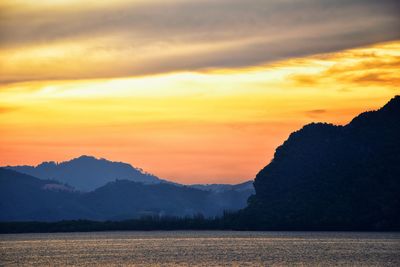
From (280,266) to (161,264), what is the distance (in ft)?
81.5

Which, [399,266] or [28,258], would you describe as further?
[28,258]

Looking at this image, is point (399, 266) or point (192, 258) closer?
point (399, 266)

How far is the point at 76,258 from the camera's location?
188875 mm

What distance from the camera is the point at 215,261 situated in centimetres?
16562

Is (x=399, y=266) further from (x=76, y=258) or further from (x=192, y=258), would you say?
(x=76, y=258)

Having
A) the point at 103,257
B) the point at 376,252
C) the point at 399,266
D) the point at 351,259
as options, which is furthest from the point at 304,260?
the point at 103,257

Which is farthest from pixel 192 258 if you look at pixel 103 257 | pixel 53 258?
pixel 53 258

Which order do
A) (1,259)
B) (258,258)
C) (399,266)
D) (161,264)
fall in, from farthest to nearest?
1. (1,259)
2. (258,258)
3. (161,264)
4. (399,266)

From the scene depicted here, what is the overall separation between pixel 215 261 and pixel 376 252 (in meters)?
49.1

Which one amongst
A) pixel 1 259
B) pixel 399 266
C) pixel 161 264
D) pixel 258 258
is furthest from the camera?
pixel 1 259

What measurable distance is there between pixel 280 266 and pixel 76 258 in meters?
59.0

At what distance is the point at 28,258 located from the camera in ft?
635

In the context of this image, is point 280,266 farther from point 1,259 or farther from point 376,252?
point 1,259

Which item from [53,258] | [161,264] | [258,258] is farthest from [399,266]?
[53,258]
